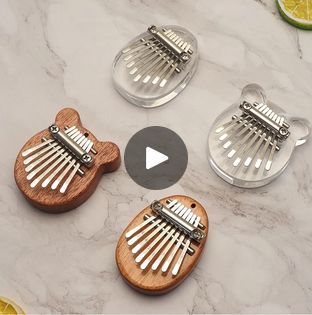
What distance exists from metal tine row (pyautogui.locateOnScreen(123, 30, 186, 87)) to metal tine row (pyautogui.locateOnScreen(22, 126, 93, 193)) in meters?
0.26

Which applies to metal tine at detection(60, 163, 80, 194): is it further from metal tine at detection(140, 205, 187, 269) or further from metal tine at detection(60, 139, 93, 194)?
metal tine at detection(140, 205, 187, 269)

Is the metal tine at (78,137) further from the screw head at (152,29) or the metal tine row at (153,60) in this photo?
the screw head at (152,29)

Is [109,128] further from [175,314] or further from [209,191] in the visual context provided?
[175,314]

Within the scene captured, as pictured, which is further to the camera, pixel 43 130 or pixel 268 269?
pixel 43 130

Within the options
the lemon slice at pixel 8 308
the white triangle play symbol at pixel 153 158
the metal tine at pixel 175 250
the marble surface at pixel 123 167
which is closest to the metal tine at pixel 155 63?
the marble surface at pixel 123 167

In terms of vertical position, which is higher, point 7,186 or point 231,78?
point 231,78

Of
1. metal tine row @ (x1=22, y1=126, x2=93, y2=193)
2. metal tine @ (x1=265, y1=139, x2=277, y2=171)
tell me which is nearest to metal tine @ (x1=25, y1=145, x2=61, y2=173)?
metal tine row @ (x1=22, y1=126, x2=93, y2=193)

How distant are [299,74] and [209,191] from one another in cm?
44

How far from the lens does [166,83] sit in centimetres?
146

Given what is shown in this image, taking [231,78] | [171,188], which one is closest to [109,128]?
[171,188]

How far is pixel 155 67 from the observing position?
1.47 metres

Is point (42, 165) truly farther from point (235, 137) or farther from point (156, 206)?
point (235, 137)
